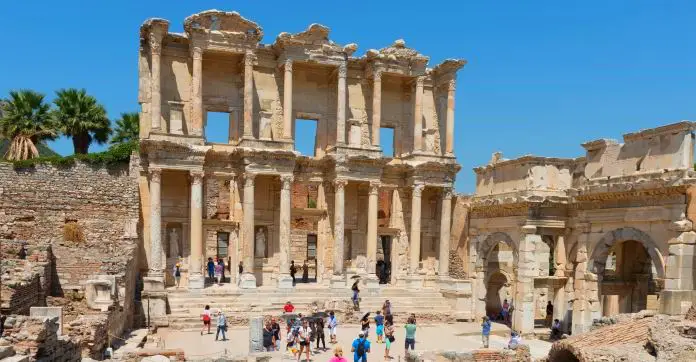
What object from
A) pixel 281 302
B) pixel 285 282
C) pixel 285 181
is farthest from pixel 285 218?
pixel 281 302

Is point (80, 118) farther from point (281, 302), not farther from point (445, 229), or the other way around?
point (445, 229)

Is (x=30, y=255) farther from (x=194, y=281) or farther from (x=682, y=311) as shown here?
(x=682, y=311)

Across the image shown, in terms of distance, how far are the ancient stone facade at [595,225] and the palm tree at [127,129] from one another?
69.8ft

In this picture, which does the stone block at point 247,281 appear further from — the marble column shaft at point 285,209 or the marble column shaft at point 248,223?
the marble column shaft at point 285,209

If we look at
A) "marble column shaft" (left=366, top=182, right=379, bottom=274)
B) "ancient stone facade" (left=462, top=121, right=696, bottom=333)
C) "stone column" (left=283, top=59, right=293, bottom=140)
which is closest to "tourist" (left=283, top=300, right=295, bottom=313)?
"marble column shaft" (left=366, top=182, right=379, bottom=274)

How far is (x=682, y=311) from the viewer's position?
17.0 meters

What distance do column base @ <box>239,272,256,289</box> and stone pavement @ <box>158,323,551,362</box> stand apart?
3266 mm

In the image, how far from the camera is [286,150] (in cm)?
2812

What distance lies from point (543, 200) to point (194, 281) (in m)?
14.7

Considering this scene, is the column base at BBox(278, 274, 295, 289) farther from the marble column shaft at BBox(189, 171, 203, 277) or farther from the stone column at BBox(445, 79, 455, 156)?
the stone column at BBox(445, 79, 455, 156)

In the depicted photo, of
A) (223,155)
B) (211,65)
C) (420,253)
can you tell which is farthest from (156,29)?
(420,253)

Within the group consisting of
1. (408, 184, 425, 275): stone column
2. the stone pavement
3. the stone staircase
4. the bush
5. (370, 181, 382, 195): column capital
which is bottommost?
the stone pavement

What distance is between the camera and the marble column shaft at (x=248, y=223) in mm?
27547

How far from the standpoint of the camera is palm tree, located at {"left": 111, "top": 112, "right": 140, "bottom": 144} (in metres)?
37.1
